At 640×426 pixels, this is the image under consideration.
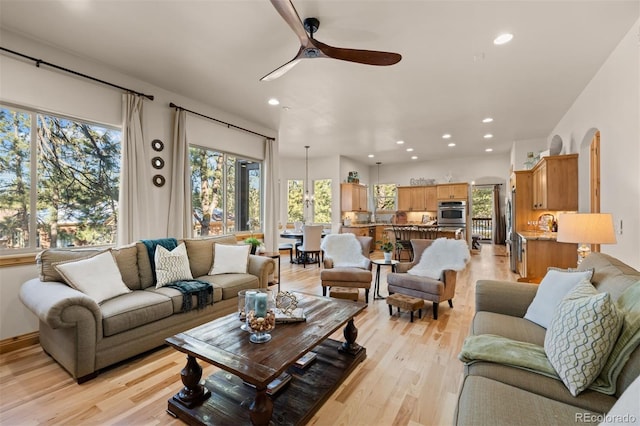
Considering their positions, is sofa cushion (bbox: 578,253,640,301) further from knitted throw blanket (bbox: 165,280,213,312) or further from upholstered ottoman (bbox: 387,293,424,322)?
knitted throw blanket (bbox: 165,280,213,312)

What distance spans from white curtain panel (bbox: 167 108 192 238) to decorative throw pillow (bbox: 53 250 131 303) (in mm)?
A: 1238

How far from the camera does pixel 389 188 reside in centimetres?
1074

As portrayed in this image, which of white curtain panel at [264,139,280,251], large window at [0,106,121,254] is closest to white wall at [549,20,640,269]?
white curtain panel at [264,139,280,251]

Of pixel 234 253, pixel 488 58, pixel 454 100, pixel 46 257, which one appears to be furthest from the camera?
pixel 454 100

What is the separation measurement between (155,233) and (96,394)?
2.17m

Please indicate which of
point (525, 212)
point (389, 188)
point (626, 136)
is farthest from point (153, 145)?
point (389, 188)

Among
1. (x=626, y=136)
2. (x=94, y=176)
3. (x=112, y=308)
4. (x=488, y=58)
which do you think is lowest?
(x=112, y=308)

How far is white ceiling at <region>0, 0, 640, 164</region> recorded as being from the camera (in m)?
2.41

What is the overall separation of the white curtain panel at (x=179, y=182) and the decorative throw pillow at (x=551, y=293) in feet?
13.5

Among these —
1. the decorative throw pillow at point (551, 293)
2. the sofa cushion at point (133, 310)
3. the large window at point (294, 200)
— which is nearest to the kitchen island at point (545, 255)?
the decorative throw pillow at point (551, 293)

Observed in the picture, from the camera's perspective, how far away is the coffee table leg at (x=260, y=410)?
1.55 meters

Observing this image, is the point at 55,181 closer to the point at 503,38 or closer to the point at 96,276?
the point at 96,276

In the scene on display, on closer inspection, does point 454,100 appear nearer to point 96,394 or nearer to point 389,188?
point 96,394

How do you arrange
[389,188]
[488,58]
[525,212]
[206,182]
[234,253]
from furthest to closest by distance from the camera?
[389,188] → [525,212] → [206,182] → [234,253] → [488,58]
